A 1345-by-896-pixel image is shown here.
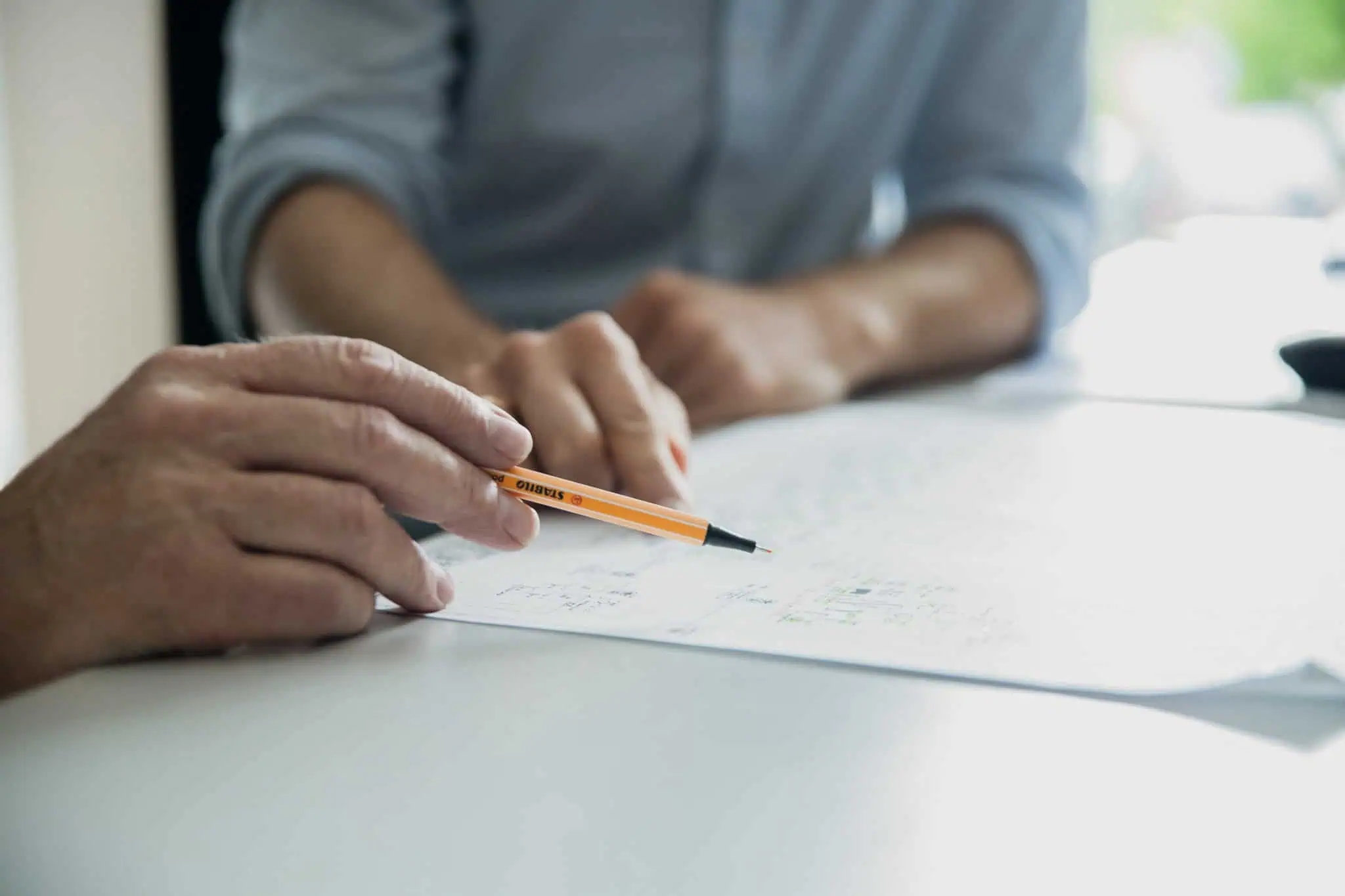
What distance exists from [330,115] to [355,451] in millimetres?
565

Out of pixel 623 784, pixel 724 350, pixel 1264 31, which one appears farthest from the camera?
pixel 1264 31

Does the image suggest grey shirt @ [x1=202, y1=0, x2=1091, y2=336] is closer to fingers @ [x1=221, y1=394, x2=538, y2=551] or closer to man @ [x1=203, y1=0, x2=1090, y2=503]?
man @ [x1=203, y1=0, x2=1090, y2=503]

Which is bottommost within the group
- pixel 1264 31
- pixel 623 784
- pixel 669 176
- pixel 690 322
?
pixel 623 784

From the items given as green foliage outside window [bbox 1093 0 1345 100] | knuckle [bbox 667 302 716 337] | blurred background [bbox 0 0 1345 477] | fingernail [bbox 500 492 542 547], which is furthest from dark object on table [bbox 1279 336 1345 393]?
green foliage outside window [bbox 1093 0 1345 100]

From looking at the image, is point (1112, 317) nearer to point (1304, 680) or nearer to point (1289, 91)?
point (1304, 680)

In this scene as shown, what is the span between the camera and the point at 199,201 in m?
1.81

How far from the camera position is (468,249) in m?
0.96

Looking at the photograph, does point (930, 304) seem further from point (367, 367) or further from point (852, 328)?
point (367, 367)

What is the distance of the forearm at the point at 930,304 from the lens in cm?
82

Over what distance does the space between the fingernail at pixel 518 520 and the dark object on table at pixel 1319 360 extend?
59 cm

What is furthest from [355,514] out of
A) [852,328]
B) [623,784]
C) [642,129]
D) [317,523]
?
[642,129]

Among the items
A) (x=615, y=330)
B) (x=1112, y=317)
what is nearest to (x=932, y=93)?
(x=1112, y=317)

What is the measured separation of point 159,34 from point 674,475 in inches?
59.6

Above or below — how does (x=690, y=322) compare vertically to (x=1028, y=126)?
below
